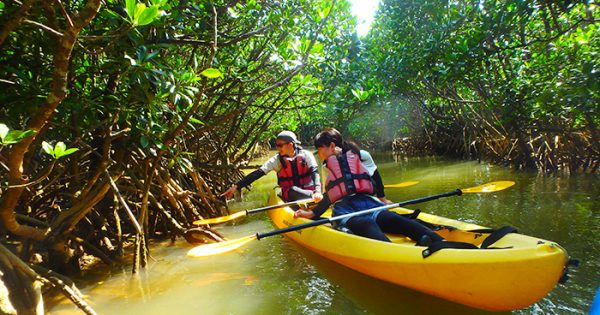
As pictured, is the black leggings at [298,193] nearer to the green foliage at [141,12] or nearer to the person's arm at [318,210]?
the person's arm at [318,210]

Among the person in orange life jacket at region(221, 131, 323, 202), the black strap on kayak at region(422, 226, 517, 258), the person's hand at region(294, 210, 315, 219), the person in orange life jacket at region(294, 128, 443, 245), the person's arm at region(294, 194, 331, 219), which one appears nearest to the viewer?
the black strap on kayak at region(422, 226, 517, 258)

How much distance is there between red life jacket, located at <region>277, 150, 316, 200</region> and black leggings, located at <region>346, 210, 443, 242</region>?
183 cm

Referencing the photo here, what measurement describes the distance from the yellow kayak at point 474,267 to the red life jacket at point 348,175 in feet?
1.63

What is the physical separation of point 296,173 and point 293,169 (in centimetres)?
7

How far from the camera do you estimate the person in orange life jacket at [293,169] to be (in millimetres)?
4962

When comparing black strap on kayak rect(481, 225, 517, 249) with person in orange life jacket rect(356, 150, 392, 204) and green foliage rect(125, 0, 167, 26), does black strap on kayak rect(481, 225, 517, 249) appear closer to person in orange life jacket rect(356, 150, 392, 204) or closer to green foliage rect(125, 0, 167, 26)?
person in orange life jacket rect(356, 150, 392, 204)

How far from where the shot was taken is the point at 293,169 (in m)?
5.16

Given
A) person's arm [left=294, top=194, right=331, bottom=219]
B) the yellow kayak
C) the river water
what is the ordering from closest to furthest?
the yellow kayak < the river water < person's arm [left=294, top=194, right=331, bottom=219]

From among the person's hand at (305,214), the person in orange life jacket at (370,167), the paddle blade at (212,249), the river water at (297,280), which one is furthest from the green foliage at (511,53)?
the paddle blade at (212,249)

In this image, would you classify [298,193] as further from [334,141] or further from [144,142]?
[144,142]

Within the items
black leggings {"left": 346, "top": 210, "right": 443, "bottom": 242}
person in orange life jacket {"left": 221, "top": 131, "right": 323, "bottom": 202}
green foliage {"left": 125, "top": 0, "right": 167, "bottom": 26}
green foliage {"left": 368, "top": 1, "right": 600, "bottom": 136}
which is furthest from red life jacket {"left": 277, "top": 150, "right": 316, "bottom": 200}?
green foliage {"left": 125, "top": 0, "right": 167, "bottom": 26}

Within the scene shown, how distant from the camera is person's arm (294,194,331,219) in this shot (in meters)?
3.72

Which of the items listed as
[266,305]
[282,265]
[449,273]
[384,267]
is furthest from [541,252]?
[282,265]

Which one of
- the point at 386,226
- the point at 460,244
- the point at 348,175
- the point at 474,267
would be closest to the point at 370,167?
the point at 348,175
